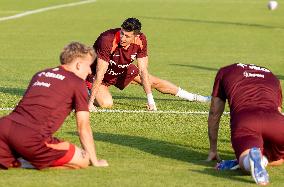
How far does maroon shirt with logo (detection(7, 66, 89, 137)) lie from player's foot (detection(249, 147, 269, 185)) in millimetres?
1881

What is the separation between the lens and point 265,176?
927 cm

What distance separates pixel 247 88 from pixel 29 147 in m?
2.46

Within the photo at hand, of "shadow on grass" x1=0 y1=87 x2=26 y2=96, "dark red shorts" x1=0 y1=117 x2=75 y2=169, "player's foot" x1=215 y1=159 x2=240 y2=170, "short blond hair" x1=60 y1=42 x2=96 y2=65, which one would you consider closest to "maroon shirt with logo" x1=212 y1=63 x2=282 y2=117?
"player's foot" x1=215 y1=159 x2=240 y2=170

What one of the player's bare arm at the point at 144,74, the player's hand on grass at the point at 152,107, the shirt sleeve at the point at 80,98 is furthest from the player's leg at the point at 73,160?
the player's bare arm at the point at 144,74

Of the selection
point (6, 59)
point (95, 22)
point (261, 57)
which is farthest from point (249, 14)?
point (6, 59)

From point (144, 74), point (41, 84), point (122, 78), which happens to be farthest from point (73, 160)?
point (122, 78)

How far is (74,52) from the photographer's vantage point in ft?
32.6

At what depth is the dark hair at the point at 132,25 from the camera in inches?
559

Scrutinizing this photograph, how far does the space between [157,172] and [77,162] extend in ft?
2.79

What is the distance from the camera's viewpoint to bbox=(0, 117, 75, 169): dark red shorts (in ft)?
31.9

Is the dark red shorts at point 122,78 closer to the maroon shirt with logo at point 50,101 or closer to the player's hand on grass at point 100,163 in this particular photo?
the player's hand on grass at point 100,163

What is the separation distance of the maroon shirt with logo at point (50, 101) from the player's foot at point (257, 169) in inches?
74.1

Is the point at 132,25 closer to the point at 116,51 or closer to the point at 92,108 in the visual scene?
the point at 116,51

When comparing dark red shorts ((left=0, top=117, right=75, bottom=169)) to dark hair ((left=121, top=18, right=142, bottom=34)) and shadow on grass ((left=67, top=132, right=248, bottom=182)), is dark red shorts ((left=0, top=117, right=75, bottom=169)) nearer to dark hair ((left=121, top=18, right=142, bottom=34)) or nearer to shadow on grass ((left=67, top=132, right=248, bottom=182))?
shadow on grass ((left=67, top=132, right=248, bottom=182))
